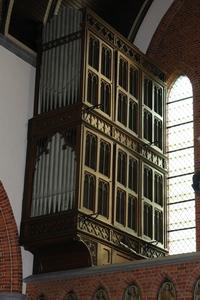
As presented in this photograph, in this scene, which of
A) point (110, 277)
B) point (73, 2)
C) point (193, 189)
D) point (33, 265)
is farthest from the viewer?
point (73, 2)

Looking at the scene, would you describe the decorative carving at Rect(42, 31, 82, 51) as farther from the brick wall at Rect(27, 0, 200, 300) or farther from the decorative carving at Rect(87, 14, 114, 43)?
the brick wall at Rect(27, 0, 200, 300)

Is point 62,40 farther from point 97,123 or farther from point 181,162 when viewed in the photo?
point 181,162

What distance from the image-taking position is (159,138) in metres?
18.3

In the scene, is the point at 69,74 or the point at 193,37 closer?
the point at 69,74

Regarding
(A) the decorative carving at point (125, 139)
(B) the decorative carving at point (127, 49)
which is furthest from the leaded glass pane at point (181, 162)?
(B) the decorative carving at point (127, 49)

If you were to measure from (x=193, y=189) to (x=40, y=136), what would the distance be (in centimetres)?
405

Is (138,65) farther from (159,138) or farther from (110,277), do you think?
(110,277)

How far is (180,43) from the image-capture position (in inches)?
764

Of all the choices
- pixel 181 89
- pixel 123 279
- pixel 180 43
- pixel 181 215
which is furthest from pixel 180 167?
pixel 123 279

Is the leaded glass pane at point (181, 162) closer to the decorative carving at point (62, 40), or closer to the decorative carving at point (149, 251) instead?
the decorative carving at point (149, 251)

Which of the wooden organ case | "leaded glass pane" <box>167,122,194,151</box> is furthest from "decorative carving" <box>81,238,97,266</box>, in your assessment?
"leaded glass pane" <box>167,122,194,151</box>

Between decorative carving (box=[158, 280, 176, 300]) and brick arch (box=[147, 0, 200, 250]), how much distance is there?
5.65m

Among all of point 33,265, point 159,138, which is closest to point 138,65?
point 159,138

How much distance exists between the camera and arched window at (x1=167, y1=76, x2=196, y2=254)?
17.6 m
